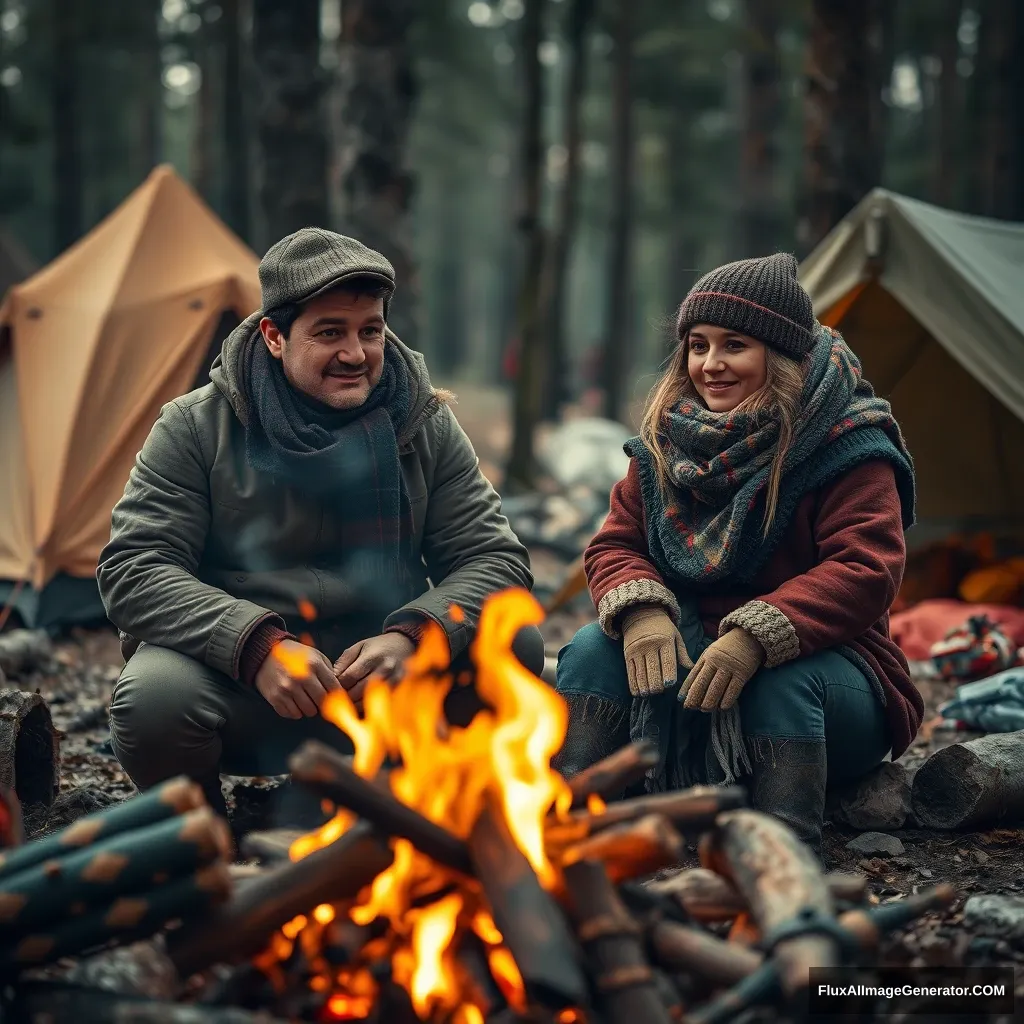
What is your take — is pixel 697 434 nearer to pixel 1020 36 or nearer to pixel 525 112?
pixel 525 112

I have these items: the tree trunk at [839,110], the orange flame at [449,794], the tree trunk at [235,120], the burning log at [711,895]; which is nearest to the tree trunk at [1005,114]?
the tree trunk at [839,110]

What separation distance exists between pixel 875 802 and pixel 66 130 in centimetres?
1461

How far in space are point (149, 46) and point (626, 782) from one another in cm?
1979

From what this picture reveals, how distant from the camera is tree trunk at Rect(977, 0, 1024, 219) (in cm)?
1263

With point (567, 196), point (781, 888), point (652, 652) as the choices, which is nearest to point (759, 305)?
point (652, 652)

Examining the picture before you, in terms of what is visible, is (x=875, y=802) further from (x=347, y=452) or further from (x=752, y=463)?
(x=347, y=452)

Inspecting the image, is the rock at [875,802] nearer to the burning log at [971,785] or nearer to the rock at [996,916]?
the burning log at [971,785]

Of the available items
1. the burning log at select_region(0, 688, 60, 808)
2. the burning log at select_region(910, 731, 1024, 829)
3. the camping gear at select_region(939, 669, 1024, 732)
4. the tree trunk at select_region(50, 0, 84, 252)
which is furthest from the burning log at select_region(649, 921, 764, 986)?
the tree trunk at select_region(50, 0, 84, 252)

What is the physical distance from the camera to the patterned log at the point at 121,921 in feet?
7.16

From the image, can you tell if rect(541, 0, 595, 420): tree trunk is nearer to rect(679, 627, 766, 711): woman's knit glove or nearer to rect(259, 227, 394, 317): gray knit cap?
rect(259, 227, 394, 317): gray knit cap

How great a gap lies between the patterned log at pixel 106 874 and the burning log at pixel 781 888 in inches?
36.5

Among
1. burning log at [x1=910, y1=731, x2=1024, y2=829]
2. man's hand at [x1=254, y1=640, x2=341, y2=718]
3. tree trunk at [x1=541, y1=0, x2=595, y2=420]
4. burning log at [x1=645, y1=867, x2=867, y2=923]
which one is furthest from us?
tree trunk at [x1=541, y1=0, x2=595, y2=420]

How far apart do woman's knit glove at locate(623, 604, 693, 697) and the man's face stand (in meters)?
0.97

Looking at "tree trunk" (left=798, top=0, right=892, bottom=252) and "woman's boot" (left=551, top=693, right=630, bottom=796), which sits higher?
"tree trunk" (left=798, top=0, right=892, bottom=252)
